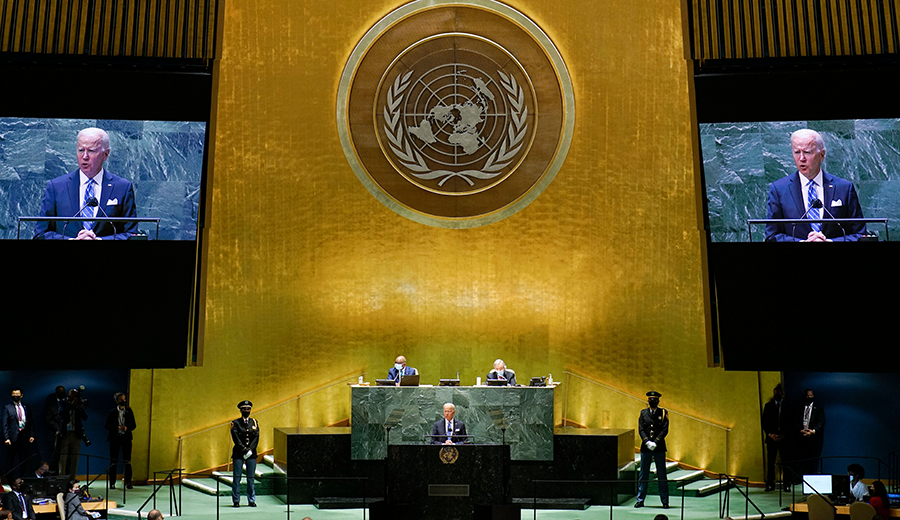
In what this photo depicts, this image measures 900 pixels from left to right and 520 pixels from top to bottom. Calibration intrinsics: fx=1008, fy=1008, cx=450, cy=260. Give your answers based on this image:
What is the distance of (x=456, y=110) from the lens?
43.2 ft

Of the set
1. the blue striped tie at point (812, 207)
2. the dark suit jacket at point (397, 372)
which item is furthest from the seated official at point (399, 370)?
the blue striped tie at point (812, 207)

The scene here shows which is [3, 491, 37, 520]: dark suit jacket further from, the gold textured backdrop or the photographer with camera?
the gold textured backdrop

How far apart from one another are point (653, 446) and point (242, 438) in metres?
4.46

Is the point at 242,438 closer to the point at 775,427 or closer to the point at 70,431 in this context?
the point at 70,431

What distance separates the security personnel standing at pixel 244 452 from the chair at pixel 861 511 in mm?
5981

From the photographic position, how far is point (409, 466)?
33.3ft

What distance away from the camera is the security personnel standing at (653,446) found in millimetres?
10781

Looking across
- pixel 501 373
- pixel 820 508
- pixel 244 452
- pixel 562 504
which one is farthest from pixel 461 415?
pixel 820 508

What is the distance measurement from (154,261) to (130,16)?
10.5 ft

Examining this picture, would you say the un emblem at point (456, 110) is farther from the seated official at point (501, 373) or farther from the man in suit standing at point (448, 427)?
the man in suit standing at point (448, 427)

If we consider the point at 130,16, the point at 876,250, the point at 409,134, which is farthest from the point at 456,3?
the point at 876,250

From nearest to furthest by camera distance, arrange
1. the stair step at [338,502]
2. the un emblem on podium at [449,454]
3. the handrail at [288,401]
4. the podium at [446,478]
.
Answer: the podium at [446,478] < the un emblem on podium at [449,454] < the stair step at [338,502] < the handrail at [288,401]

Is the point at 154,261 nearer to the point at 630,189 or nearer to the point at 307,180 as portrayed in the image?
the point at 307,180

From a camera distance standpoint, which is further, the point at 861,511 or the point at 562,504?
the point at 562,504
